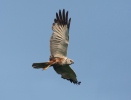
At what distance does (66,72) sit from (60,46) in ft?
6.11

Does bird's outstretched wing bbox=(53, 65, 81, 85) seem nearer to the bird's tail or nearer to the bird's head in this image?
the bird's head

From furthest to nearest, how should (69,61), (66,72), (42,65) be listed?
(66,72) < (69,61) < (42,65)

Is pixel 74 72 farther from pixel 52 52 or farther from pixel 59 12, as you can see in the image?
pixel 59 12

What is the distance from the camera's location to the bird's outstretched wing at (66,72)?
25.6 m

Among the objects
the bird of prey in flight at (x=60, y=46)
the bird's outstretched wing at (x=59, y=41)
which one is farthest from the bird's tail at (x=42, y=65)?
the bird's outstretched wing at (x=59, y=41)

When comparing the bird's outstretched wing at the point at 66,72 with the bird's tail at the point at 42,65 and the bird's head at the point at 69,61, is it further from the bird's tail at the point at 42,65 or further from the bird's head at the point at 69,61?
the bird's tail at the point at 42,65

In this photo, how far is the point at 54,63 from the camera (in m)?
25.0

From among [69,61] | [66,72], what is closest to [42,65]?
[69,61]

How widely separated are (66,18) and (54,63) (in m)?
2.98

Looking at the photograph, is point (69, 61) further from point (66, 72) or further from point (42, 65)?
point (42, 65)

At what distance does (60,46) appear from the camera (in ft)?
82.7

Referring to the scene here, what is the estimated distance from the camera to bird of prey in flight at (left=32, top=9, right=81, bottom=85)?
25016mm

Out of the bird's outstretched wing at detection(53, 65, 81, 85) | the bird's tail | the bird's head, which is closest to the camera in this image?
the bird's tail

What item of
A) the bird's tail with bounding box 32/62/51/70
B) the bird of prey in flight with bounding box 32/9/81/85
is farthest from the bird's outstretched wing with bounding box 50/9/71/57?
the bird's tail with bounding box 32/62/51/70
